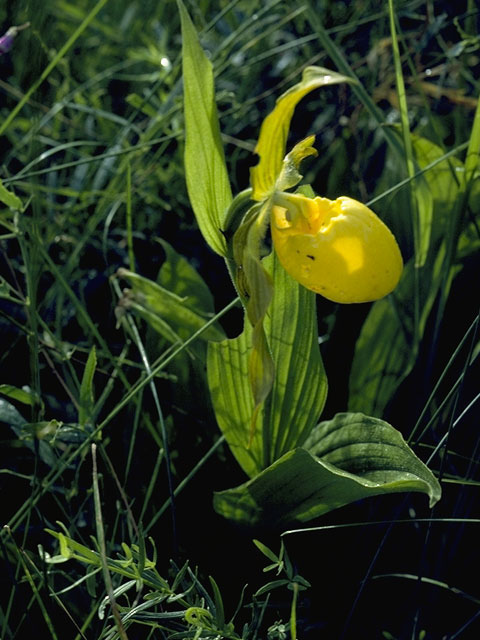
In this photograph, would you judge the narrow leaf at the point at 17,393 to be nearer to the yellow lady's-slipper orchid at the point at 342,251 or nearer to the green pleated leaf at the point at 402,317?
the yellow lady's-slipper orchid at the point at 342,251

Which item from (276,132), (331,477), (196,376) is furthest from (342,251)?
(196,376)

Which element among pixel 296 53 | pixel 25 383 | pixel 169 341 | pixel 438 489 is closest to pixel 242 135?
pixel 296 53

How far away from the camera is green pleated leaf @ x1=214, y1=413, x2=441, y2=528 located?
78 cm

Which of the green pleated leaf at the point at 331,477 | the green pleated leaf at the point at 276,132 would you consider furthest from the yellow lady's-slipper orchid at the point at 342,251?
the green pleated leaf at the point at 331,477

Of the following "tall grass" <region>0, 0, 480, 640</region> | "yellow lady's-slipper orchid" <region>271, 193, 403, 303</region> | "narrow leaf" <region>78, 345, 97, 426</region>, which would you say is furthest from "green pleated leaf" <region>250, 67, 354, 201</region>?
"narrow leaf" <region>78, 345, 97, 426</region>

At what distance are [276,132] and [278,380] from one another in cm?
34

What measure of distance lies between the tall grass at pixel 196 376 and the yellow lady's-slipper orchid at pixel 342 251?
0.36 feet

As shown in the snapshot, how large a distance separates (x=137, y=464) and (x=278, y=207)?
1.36 ft

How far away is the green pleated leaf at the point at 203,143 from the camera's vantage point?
84cm

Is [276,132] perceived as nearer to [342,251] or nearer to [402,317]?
[342,251]

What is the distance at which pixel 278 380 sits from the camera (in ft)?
3.21

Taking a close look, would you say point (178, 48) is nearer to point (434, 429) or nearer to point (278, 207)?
point (278, 207)

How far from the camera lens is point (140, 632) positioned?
841 millimetres

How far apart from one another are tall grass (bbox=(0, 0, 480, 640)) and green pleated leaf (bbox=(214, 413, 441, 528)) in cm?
4
